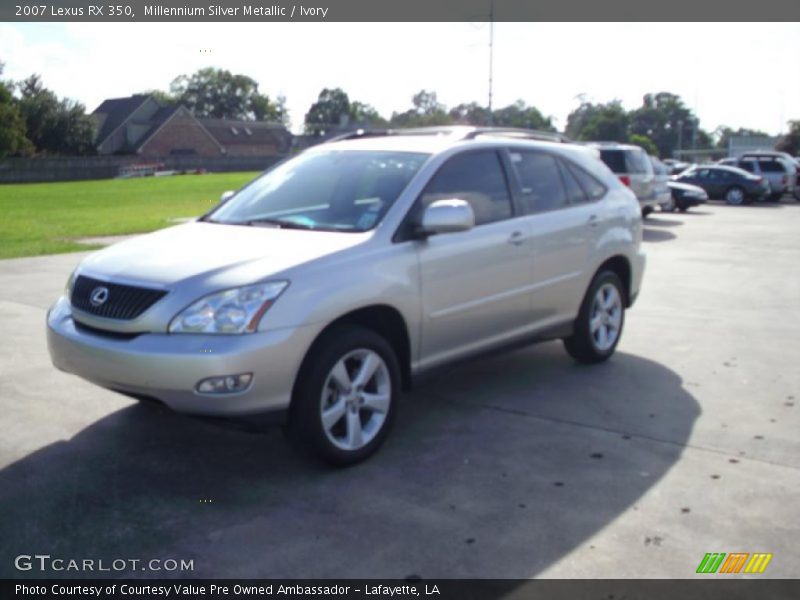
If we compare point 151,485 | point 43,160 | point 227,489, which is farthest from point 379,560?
point 43,160

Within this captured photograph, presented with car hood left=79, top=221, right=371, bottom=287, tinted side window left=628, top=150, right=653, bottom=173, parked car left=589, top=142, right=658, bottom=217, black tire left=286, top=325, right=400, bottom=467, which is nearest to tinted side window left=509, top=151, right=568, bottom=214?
car hood left=79, top=221, right=371, bottom=287

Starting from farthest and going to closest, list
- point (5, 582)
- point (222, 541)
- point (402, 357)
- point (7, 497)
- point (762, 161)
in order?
point (762, 161), point (402, 357), point (7, 497), point (222, 541), point (5, 582)

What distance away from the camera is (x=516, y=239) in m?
5.68

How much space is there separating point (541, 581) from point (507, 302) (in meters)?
2.50

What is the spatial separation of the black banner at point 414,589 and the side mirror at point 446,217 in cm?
213

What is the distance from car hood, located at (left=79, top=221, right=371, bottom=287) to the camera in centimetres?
429

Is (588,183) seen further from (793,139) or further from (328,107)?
(328,107)

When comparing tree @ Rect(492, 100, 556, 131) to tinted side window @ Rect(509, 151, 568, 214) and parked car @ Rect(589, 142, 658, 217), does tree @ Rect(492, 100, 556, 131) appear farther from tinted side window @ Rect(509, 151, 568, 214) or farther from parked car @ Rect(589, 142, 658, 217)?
tinted side window @ Rect(509, 151, 568, 214)

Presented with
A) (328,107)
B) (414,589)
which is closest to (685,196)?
(414,589)

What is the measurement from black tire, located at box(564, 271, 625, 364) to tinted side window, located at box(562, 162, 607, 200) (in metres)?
0.64

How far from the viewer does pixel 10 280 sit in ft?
34.8

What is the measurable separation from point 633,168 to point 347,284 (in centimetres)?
1636

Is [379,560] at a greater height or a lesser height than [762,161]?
lesser

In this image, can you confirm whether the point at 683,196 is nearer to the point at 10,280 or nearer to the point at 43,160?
the point at 10,280
